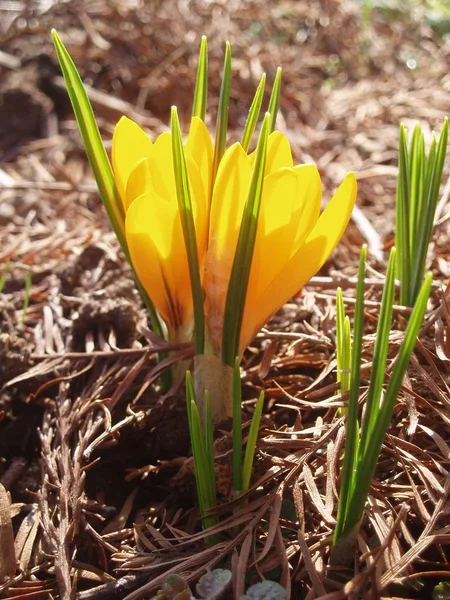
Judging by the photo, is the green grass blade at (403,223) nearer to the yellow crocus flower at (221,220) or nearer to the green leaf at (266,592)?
the yellow crocus flower at (221,220)

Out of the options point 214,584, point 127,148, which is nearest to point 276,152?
point 127,148

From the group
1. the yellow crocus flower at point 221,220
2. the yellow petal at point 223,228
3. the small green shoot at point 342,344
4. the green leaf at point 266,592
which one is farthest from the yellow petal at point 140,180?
the green leaf at point 266,592

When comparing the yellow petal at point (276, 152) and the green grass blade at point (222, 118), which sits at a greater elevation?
the green grass blade at point (222, 118)

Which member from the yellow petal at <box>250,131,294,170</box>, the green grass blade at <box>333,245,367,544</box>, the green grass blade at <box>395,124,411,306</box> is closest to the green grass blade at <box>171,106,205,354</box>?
the yellow petal at <box>250,131,294,170</box>

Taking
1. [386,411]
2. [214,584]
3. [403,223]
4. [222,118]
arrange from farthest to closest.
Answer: [403,223] → [222,118] → [214,584] → [386,411]

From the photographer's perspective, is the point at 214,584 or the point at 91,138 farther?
the point at 91,138

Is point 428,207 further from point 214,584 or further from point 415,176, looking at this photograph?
point 214,584

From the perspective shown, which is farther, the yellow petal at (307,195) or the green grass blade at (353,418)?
the yellow petal at (307,195)

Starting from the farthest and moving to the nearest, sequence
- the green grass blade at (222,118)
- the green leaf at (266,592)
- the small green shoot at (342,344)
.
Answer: the green grass blade at (222,118) → the small green shoot at (342,344) → the green leaf at (266,592)

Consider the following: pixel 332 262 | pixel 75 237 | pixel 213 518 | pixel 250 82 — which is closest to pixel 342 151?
pixel 250 82
